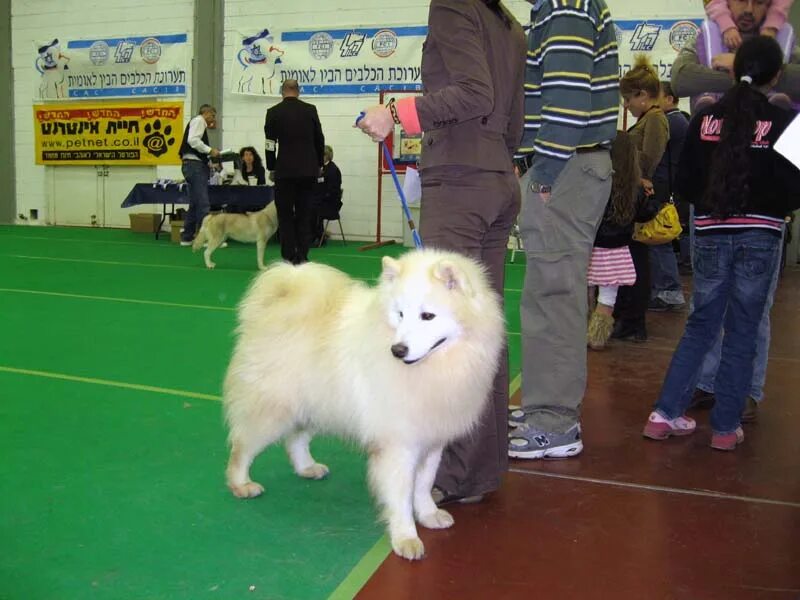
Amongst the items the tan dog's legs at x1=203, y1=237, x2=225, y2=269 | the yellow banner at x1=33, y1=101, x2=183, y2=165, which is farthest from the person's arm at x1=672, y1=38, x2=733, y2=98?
the yellow banner at x1=33, y1=101, x2=183, y2=165

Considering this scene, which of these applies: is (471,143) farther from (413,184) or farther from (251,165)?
(251,165)

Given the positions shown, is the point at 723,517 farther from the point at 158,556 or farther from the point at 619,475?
the point at 158,556

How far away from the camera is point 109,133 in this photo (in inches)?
532

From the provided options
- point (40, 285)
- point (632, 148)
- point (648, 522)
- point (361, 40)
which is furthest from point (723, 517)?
point (361, 40)

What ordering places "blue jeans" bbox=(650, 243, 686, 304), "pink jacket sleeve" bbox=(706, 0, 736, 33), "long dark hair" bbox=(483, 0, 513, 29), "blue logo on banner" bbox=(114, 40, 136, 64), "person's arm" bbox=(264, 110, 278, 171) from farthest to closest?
1. "blue logo on banner" bbox=(114, 40, 136, 64)
2. "person's arm" bbox=(264, 110, 278, 171)
3. "blue jeans" bbox=(650, 243, 686, 304)
4. "pink jacket sleeve" bbox=(706, 0, 736, 33)
5. "long dark hair" bbox=(483, 0, 513, 29)

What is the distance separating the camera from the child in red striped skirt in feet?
15.8

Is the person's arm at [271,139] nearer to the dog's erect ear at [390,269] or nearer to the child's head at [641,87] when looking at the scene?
the child's head at [641,87]

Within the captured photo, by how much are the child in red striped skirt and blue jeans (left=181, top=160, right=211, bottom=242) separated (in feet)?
22.2

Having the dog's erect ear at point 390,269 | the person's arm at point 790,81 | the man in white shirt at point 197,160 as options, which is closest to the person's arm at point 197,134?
the man in white shirt at point 197,160

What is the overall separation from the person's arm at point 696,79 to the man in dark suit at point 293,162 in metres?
4.70

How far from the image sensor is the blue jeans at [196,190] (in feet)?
33.2

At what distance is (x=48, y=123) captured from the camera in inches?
553

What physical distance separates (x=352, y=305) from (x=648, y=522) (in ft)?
4.09

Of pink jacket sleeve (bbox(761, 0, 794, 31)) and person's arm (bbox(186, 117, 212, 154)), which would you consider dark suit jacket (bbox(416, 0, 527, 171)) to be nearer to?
pink jacket sleeve (bbox(761, 0, 794, 31))
